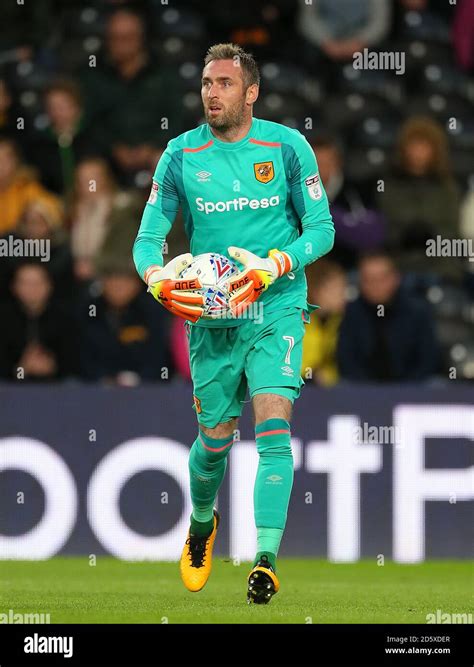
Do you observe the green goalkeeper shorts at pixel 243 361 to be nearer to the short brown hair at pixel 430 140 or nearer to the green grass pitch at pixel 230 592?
the green grass pitch at pixel 230 592

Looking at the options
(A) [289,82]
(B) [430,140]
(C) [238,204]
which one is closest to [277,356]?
(C) [238,204]

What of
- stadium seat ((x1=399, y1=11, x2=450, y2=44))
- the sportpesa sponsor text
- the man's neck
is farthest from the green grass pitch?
stadium seat ((x1=399, y1=11, x2=450, y2=44))

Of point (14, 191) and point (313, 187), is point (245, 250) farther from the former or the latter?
point (14, 191)

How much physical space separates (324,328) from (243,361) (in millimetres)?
4169

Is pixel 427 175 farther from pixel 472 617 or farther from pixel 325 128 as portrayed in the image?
pixel 472 617

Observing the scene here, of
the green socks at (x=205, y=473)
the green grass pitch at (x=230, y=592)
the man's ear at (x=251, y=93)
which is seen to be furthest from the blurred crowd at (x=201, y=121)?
the man's ear at (x=251, y=93)

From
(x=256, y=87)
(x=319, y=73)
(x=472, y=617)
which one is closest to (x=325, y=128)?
(x=319, y=73)

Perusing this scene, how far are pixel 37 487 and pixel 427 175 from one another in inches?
162

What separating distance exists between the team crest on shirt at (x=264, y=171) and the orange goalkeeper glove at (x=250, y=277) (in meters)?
0.44

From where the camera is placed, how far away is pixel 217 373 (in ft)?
26.8

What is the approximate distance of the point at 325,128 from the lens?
14.3 m

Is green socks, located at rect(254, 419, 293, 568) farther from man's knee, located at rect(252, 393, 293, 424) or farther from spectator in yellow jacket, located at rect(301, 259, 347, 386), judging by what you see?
spectator in yellow jacket, located at rect(301, 259, 347, 386)

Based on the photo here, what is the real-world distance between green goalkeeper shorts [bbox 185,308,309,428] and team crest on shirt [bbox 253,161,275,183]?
0.66 m

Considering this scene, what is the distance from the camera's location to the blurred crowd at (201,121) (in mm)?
12070
